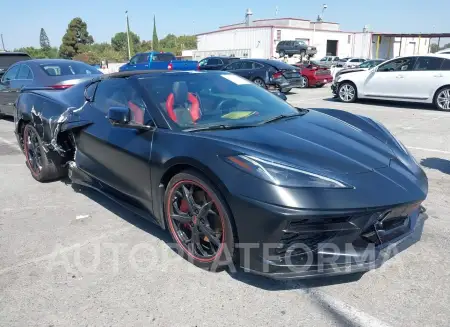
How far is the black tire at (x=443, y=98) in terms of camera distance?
33.1 ft

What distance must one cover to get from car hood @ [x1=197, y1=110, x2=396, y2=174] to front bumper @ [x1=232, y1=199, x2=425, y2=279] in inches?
13.0

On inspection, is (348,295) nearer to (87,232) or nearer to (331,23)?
(87,232)

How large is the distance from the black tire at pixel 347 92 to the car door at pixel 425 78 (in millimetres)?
1653

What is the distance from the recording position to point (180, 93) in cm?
324

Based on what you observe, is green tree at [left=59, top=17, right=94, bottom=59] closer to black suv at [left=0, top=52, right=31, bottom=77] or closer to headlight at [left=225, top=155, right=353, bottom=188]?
black suv at [left=0, top=52, right=31, bottom=77]

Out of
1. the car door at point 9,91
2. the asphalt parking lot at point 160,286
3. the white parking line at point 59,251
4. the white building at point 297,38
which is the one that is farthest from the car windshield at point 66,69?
the white building at point 297,38

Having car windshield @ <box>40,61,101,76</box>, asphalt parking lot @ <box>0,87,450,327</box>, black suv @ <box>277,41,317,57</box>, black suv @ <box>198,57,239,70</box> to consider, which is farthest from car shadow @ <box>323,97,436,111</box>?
black suv @ <box>277,41,317,57</box>

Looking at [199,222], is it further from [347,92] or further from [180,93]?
[347,92]

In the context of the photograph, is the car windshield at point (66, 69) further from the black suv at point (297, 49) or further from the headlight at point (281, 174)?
the black suv at point (297, 49)

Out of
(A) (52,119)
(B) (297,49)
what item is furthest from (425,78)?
(B) (297,49)

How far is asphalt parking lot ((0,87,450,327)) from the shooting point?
7.32 ft

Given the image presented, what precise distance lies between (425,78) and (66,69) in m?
9.13

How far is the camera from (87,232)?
335cm

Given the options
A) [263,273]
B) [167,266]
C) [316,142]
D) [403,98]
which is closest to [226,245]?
[263,273]
